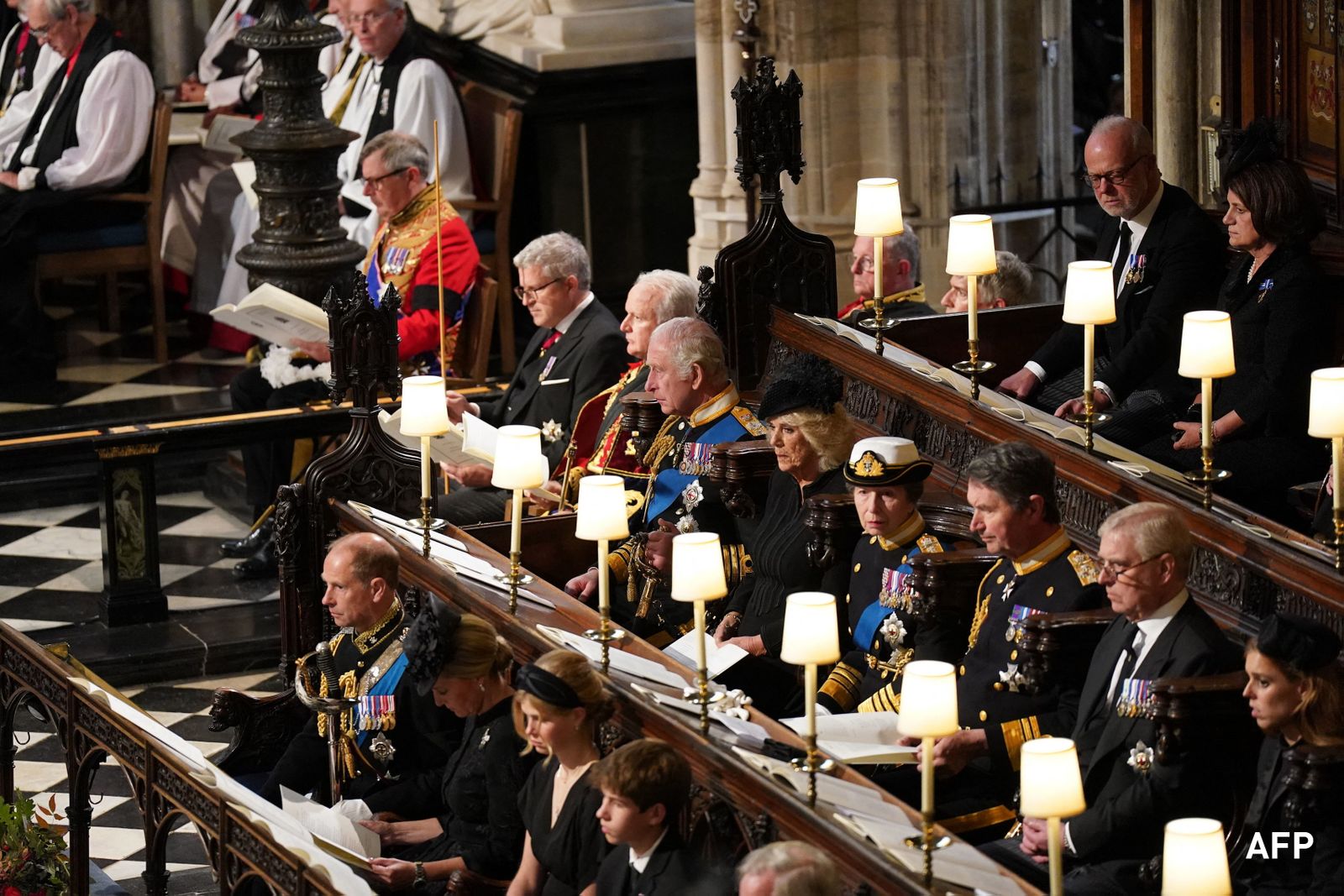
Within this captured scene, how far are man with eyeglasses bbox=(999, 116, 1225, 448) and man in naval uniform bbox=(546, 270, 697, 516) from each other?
130 cm

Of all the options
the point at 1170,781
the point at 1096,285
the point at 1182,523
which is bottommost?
the point at 1170,781

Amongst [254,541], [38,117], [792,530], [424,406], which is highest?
[38,117]

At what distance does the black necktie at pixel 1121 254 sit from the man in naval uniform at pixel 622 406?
1358 millimetres

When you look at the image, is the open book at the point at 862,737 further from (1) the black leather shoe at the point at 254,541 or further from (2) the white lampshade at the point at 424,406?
(1) the black leather shoe at the point at 254,541

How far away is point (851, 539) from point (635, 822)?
162 centimetres

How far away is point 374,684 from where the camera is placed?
250 inches

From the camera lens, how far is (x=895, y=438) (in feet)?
19.7

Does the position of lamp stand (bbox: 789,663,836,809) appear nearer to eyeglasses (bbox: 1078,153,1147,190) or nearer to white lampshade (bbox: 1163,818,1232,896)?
white lampshade (bbox: 1163,818,1232,896)

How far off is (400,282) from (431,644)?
13.5 feet

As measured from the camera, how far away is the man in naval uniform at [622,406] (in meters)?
7.60

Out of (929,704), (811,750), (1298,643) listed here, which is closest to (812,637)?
(811,750)

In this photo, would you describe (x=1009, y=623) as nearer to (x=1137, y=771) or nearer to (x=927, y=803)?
(x=1137, y=771)

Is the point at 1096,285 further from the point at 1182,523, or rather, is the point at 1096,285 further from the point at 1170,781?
the point at 1170,781

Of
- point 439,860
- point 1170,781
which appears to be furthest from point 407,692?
point 1170,781
